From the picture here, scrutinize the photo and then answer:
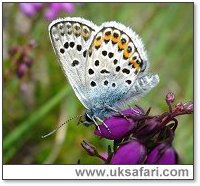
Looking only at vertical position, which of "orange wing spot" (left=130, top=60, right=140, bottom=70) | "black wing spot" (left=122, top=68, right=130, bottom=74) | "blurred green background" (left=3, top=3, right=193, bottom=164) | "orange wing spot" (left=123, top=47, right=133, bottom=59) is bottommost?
"blurred green background" (left=3, top=3, right=193, bottom=164)

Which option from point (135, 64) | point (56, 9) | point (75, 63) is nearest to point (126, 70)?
point (135, 64)

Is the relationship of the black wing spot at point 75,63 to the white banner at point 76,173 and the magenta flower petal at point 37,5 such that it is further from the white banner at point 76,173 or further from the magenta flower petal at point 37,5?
the magenta flower petal at point 37,5

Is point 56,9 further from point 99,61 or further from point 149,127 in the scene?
point 149,127

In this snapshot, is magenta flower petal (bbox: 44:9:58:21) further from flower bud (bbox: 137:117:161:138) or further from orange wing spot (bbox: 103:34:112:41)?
flower bud (bbox: 137:117:161:138)

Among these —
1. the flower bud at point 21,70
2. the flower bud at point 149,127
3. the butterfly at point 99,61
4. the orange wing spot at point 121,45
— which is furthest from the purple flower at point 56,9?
the flower bud at point 149,127

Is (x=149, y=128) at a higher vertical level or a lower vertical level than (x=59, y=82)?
higher

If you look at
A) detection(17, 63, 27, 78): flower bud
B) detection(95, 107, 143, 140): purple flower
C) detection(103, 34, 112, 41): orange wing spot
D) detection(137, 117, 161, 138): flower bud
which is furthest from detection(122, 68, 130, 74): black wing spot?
detection(17, 63, 27, 78): flower bud

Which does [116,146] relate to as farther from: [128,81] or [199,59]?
[199,59]
